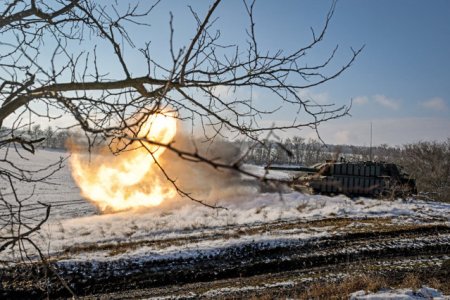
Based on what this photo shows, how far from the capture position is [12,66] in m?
3.66

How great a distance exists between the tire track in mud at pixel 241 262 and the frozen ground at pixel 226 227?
0.10 metres

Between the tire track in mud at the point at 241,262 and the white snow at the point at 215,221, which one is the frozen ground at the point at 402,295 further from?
the white snow at the point at 215,221

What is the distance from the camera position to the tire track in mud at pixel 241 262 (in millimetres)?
12258

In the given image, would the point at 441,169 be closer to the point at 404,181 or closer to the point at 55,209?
the point at 404,181

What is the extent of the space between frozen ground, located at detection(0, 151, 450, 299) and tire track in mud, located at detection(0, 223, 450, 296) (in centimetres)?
10

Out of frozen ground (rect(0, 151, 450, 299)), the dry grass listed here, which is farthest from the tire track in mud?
the dry grass

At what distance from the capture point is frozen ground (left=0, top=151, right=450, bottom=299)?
1435cm

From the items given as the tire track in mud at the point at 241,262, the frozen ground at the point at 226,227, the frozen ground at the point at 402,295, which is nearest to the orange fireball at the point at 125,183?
the frozen ground at the point at 226,227

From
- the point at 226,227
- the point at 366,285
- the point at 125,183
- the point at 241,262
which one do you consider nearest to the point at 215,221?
the point at 226,227

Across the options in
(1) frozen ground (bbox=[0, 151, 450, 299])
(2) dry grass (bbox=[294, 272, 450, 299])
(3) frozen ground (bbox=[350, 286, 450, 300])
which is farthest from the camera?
(1) frozen ground (bbox=[0, 151, 450, 299])

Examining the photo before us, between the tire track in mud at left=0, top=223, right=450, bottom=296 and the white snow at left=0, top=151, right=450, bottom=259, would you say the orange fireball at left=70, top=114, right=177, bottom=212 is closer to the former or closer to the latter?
the white snow at left=0, top=151, right=450, bottom=259

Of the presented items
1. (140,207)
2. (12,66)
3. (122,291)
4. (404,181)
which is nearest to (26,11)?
(12,66)

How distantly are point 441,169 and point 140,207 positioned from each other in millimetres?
36070

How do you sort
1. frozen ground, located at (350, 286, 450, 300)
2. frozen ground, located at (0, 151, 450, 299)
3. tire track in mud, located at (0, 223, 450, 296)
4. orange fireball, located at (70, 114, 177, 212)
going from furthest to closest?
orange fireball, located at (70, 114, 177, 212), frozen ground, located at (0, 151, 450, 299), tire track in mud, located at (0, 223, 450, 296), frozen ground, located at (350, 286, 450, 300)
